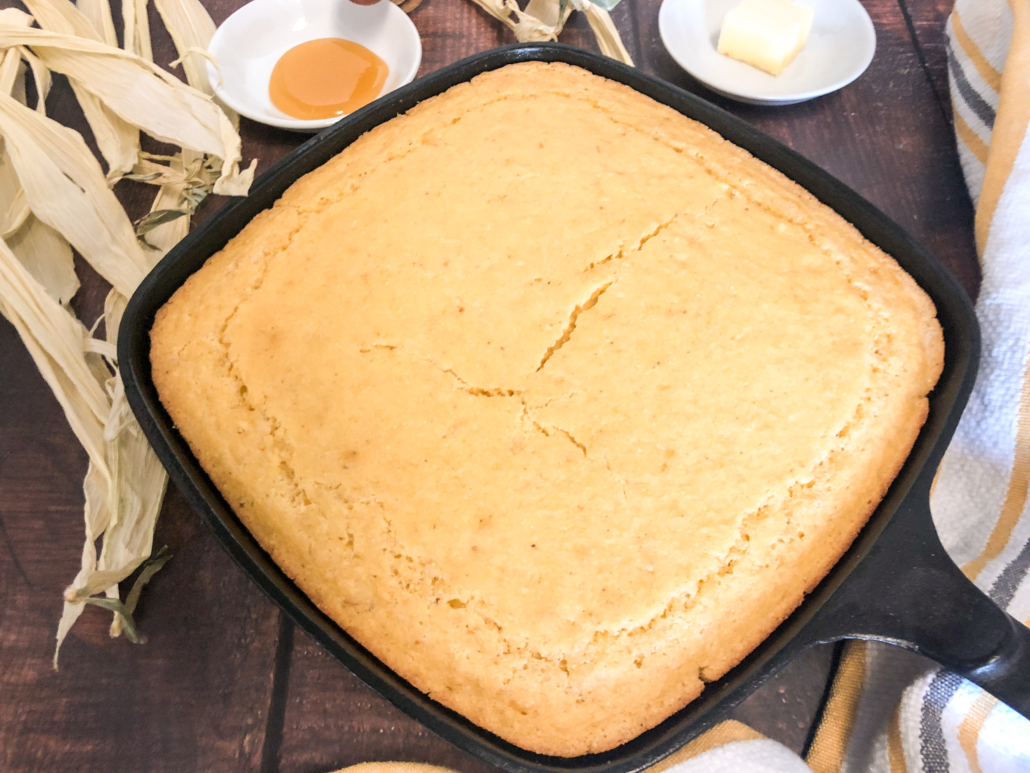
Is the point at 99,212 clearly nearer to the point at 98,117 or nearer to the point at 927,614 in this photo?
the point at 98,117

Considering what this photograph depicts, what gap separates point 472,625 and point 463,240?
18.4 inches

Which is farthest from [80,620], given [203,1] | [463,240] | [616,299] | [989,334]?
[989,334]

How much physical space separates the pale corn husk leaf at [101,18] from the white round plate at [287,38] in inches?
7.9

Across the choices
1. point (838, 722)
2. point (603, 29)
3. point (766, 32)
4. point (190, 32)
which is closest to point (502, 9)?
point (603, 29)

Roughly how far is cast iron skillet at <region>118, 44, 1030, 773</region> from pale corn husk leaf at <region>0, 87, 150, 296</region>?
27 cm

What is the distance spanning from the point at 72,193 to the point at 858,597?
49.2 inches

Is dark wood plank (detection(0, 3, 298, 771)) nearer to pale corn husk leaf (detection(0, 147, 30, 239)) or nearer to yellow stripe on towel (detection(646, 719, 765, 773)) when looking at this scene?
pale corn husk leaf (detection(0, 147, 30, 239))

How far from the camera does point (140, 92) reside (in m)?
1.07

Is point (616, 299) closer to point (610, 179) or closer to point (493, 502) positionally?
point (610, 179)

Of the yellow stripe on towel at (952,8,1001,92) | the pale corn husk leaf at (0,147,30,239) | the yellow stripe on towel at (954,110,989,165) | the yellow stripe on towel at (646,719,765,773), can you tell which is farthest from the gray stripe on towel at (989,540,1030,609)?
the pale corn husk leaf at (0,147,30,239)

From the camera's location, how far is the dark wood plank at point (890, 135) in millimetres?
1077

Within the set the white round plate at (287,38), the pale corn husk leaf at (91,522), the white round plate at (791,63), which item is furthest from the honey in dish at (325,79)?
the pale corn husk leaf at (91,522)

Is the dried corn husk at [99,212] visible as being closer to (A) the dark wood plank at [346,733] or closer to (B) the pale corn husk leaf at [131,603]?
(B) the pale corn husk leaf at [131,603]

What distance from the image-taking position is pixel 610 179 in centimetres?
84
